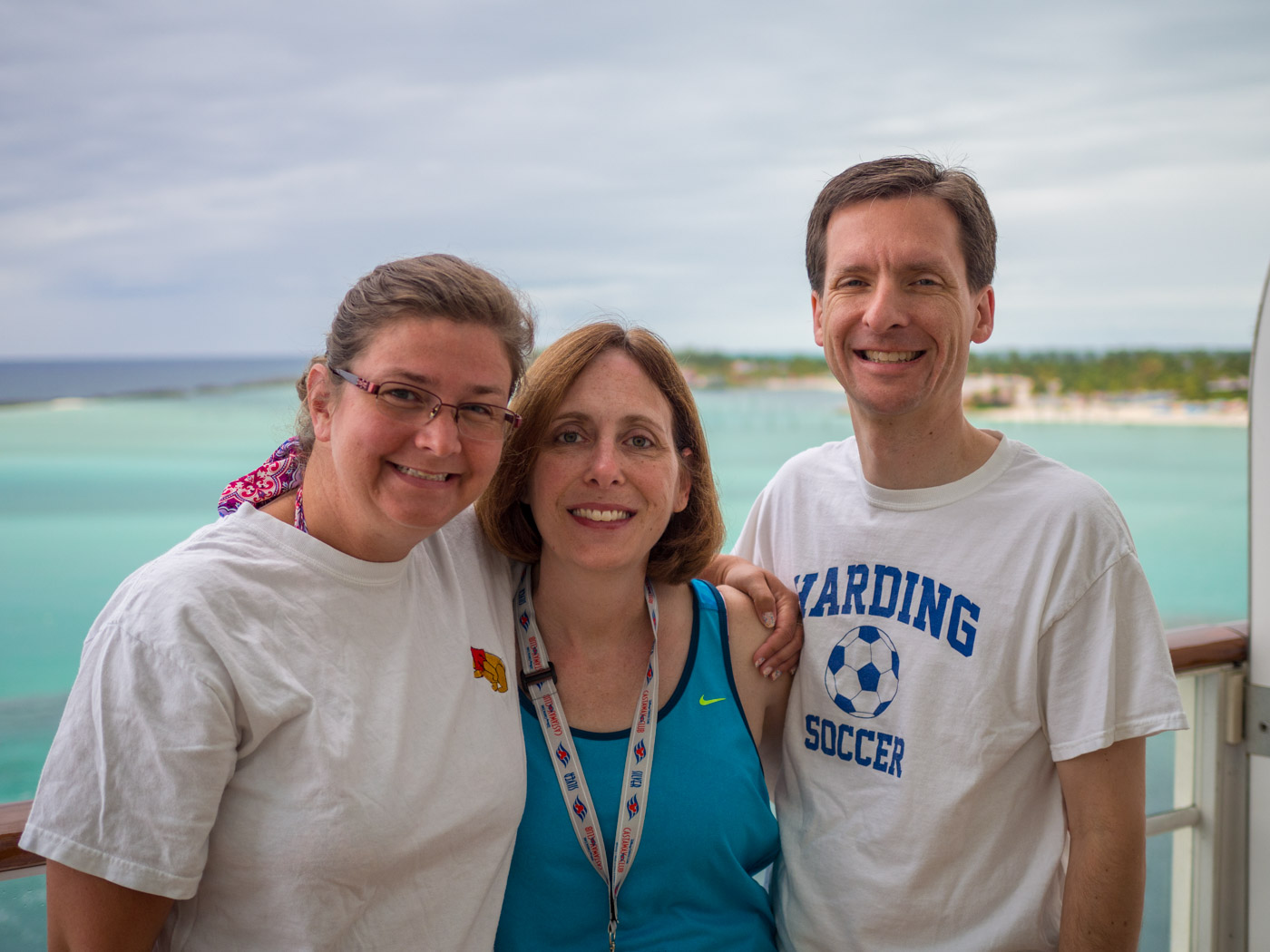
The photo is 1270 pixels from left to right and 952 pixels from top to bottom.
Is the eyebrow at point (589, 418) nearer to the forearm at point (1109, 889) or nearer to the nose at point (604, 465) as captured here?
the nose at point (604, 465)

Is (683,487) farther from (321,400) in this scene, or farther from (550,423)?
(321,400)

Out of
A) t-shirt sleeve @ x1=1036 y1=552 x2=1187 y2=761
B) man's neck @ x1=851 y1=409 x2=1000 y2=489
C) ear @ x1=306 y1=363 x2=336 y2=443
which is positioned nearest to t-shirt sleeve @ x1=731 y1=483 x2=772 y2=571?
man's neck @ x1=851 y1=409 x2=1000 y2=489

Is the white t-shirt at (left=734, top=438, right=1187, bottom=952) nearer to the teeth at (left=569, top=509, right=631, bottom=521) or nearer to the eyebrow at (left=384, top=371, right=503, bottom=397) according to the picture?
the teeth at (left=569, top=509, right=631, bottom=521)

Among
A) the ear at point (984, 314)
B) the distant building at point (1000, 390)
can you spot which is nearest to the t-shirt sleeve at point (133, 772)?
the ear at point (984, 314)

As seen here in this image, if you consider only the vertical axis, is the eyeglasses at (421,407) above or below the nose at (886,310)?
below

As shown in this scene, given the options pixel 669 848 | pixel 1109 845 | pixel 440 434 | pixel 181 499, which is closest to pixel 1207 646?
pixel 1109 845

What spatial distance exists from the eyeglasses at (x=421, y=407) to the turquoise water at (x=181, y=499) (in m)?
0.39

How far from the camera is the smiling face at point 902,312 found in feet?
6.14

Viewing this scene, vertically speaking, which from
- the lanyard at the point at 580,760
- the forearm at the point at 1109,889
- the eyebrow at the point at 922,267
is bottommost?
the forearm at the point at 1109,889

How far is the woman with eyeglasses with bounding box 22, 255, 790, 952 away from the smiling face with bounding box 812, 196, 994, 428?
0.67m

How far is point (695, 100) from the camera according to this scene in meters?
46.8

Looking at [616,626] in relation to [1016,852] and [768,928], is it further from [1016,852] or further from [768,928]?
[1016,852]

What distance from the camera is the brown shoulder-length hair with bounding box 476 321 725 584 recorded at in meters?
2.00

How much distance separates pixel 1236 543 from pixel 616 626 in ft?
68.6
